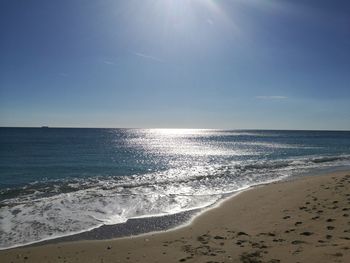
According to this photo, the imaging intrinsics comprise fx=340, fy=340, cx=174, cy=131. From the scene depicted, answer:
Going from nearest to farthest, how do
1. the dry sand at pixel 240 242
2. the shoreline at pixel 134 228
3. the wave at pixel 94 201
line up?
the dry sand at pixel 240 242
the shoreline at pixel 134 228
the wave at pixel 94 201

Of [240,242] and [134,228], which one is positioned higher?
[240,242]

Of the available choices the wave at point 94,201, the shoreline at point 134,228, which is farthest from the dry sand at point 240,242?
the wave at point 94,201

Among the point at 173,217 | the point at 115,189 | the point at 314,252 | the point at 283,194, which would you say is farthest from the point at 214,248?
the point at 115,189

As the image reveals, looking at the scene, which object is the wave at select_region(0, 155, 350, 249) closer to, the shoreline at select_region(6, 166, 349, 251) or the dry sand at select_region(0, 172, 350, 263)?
the shoreline at select_region(6, 166, 349, 251)

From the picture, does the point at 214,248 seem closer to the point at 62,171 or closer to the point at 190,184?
the point at 190,184

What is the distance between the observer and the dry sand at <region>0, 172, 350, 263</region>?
8.49 m

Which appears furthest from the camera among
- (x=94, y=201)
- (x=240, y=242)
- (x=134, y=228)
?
(x=94, y=201)

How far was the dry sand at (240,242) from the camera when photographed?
849 centimetres

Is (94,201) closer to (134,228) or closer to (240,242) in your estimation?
(134,228)

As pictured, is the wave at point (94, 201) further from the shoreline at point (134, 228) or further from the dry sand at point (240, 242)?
the dry sand at point (240, 242)

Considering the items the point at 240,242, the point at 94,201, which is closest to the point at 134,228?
the point at 240,242

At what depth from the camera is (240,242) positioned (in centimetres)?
977

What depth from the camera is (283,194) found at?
17797mm

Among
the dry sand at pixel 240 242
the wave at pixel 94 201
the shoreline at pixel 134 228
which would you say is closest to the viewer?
the dry sand at pixel 240 242
